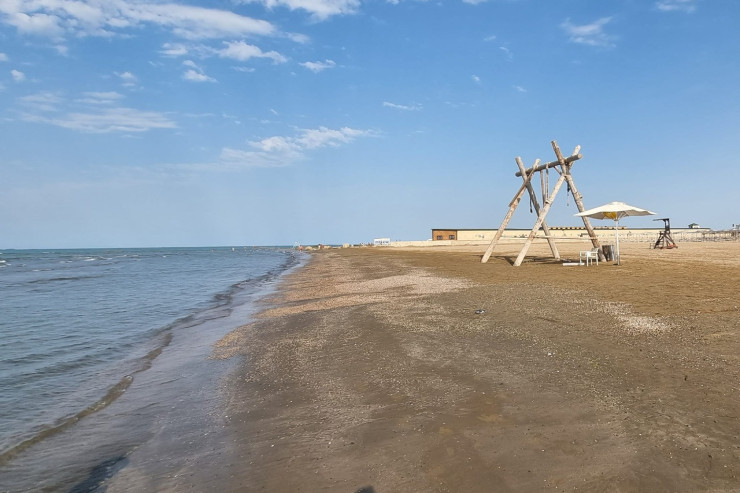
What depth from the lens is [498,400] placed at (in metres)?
4.83

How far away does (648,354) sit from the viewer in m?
5.96

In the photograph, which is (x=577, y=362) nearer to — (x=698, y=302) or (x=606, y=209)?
(x=698, y=302)

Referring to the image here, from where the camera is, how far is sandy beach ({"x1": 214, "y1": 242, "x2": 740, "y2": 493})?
11.1ft

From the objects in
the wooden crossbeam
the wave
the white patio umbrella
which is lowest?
the wave

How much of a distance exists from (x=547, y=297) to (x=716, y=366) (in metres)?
6.11

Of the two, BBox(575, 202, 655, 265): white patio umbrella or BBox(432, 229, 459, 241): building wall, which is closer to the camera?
BBox(575, 202, 655, 265): white patio umbrella

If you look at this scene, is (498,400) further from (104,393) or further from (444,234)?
(444,234)

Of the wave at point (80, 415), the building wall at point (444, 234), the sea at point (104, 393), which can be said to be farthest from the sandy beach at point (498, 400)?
the building wall at point (444, 234)

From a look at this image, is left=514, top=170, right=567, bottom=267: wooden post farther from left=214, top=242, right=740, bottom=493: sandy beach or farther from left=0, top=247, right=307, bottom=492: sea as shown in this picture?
left=0, top=247, right=307, bottom=492: sea

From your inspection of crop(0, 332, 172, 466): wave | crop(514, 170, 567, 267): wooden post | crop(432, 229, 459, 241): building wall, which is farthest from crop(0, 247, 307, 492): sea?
crop(432, 229, 459, 241): building wall

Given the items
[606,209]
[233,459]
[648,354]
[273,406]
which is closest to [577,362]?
[648,354]

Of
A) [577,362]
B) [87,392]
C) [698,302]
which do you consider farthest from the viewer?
[698,302]

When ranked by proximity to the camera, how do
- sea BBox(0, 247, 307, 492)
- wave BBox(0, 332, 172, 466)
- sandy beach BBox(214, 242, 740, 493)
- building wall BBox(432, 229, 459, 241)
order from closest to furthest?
1. sandy beach BBox(214, 242, 740, 493)
2. sea BBox(0, 247, 307, 492)
3. wave BBox(0, 332, 172, 466)
4. building wall BBox(432, 229, 459, 241)

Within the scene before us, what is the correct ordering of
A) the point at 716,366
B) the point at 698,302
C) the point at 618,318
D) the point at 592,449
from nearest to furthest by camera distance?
the point at 592,449, the point at 716,366, the point at 618,318, the point at 698,302
